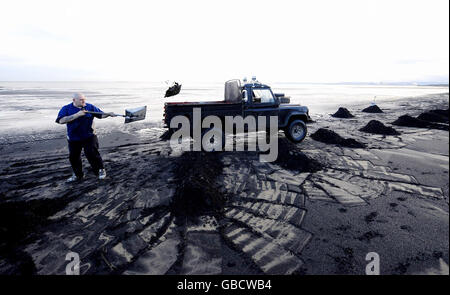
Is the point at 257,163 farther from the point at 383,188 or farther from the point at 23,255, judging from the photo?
the point at 23,255

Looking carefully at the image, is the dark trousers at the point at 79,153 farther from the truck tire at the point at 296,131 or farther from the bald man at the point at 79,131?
the truck tire at the point at 296,131

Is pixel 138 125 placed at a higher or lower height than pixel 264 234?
higher

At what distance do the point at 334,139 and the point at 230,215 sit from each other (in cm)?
622

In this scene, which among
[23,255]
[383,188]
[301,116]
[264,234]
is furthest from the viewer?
[301,116]

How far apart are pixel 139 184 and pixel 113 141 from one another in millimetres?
4693

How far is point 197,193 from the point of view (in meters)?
4.23

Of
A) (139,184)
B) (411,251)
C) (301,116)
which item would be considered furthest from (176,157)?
(411,251)

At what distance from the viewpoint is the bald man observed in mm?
4676

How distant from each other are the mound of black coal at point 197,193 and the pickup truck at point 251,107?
6.21ft

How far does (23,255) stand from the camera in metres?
2.97

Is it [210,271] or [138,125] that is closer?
[210,271]

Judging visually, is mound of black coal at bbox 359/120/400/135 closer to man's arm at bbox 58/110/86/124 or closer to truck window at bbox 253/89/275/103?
truck window at bbox 253/89/275/103

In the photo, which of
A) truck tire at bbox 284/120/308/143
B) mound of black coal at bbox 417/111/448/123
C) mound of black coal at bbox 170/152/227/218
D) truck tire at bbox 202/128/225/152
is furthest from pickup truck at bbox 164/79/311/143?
mound of black coal at bbox 417/111/448/123
